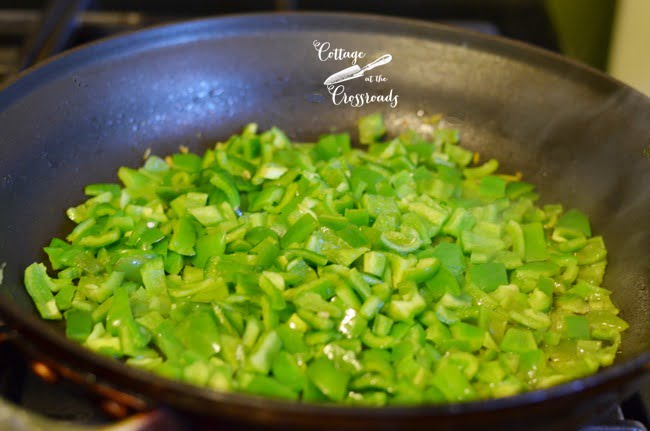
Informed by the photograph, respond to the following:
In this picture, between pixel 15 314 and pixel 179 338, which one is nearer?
pixel 15 314

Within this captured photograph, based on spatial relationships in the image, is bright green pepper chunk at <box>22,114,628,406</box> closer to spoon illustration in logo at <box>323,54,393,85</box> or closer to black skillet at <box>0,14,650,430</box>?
black skillet at <box>0,14,650,430</box>

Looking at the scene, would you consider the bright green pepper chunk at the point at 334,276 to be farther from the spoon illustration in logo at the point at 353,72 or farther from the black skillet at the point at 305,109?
the spoon illustration in logo at the point at 353,72

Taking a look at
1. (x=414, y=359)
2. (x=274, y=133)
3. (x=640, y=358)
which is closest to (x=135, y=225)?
(x=274, y=133)

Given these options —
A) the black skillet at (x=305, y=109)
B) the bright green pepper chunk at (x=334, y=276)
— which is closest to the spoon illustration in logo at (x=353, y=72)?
the black skillet at (x=305, y=109)

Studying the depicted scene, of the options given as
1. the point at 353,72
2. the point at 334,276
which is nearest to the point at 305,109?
Result: the point at 353,72

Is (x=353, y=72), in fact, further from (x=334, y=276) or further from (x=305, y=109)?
(x=334, y=276)

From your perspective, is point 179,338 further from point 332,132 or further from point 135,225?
point 332,132
